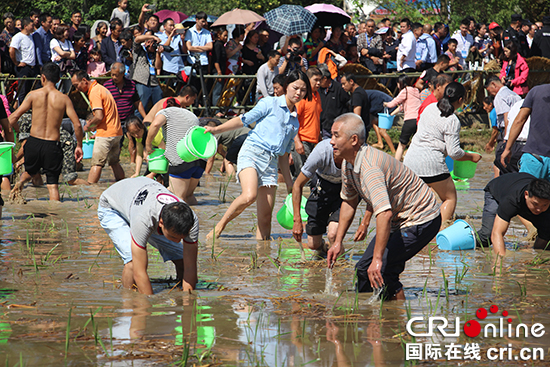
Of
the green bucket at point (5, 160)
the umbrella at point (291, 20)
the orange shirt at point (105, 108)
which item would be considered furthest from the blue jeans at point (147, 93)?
the green bucket at point (5, 160)

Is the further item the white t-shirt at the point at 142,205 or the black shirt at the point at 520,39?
the black shirt at the point at 520,39

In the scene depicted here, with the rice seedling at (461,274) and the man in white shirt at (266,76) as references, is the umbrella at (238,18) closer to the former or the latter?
the man in white shirt at (266,76)

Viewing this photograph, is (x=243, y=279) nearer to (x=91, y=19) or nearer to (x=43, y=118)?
(x=43, y=118)

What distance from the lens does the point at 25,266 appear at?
19.6 ft

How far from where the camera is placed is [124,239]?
516 centimetres

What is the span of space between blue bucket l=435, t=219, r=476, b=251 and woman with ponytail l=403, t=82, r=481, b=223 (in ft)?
2.06

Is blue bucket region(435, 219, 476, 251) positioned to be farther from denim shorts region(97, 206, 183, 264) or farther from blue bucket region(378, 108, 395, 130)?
blue bucket region(378, 108, 395, 130)

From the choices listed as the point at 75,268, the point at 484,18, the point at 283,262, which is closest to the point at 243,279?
the point at 283,262

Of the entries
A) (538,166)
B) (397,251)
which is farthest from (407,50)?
(397,251)

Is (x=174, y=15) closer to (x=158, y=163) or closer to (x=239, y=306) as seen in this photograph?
(x=158, y=163)

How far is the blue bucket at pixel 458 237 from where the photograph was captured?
7.04 meters

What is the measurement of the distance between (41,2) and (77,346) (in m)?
20.4

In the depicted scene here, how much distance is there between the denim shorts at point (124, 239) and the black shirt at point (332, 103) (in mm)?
6551

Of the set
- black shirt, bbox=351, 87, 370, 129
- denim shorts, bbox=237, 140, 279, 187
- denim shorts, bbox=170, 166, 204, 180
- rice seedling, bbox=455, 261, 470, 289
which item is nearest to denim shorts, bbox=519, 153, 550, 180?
rice seedling, bbox=455, 261, 470, 289
